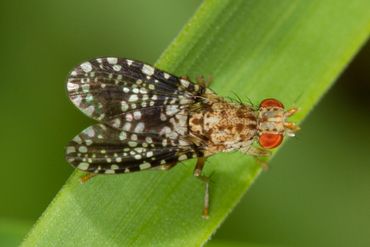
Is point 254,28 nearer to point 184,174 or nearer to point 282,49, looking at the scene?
point 282,49

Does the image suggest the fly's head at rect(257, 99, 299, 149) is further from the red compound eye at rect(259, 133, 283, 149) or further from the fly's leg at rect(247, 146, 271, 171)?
the fly's leg at rect(247, 146, 271, 171)

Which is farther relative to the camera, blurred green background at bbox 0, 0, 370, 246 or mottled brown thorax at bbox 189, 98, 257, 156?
blurred green background at bbox 0, 0, 370, 246

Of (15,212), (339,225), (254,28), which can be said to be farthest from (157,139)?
(339,225)

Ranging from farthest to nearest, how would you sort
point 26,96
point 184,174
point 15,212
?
point 26,96
point 15,212
point 184,174

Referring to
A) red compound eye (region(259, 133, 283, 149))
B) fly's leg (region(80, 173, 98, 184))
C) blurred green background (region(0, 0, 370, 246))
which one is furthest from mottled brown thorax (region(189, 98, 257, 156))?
blurred green background (region(0, 0, 370, 246))

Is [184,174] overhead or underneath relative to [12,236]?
overhead

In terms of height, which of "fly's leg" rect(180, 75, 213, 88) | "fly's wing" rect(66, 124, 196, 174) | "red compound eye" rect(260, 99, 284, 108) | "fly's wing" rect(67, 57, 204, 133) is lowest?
"fly's wing" rect(66, 124, 196, 174)

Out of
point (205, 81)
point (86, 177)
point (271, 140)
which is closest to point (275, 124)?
point (271, 140)
